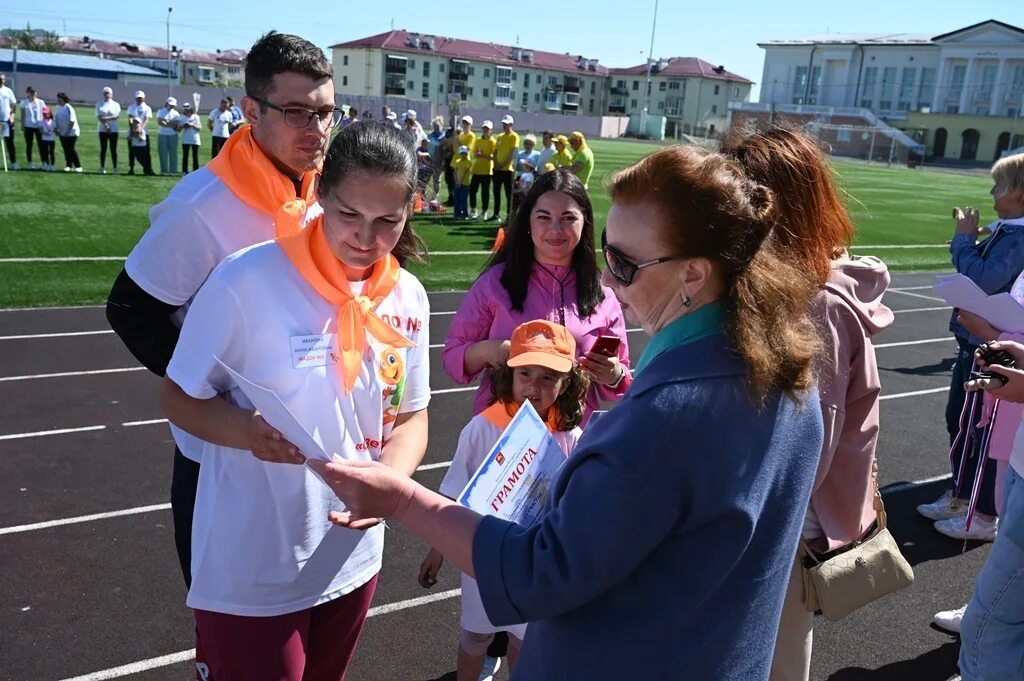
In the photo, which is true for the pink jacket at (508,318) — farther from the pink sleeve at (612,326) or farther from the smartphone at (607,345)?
the smartphone at (607,345)

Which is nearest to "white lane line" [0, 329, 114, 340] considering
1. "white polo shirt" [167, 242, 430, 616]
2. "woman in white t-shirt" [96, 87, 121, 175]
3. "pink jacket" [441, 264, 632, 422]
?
"pink jacket" [441, 264, 632, 422]

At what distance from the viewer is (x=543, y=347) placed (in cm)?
325

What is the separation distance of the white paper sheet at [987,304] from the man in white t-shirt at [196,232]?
106 inches

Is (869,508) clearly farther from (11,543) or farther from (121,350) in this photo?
(121,350)

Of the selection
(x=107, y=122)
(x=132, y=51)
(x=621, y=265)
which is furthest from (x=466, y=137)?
(x=132, y=51)

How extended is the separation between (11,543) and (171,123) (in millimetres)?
19365

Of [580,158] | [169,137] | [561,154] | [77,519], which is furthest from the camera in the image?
[169,137]

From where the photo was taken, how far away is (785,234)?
2279 mm

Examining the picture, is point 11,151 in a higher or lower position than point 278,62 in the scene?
lower

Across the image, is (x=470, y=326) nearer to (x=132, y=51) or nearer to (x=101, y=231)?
(x=101, y=231)

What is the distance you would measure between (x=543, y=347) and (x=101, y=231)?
13.3 meters

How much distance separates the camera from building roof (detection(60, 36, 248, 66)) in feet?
374

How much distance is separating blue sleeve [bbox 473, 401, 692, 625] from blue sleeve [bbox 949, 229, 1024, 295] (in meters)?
4.32

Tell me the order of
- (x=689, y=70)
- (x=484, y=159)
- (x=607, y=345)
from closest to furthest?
(x=607, y=345), (x=484, y=159), (x=689, y=70)
